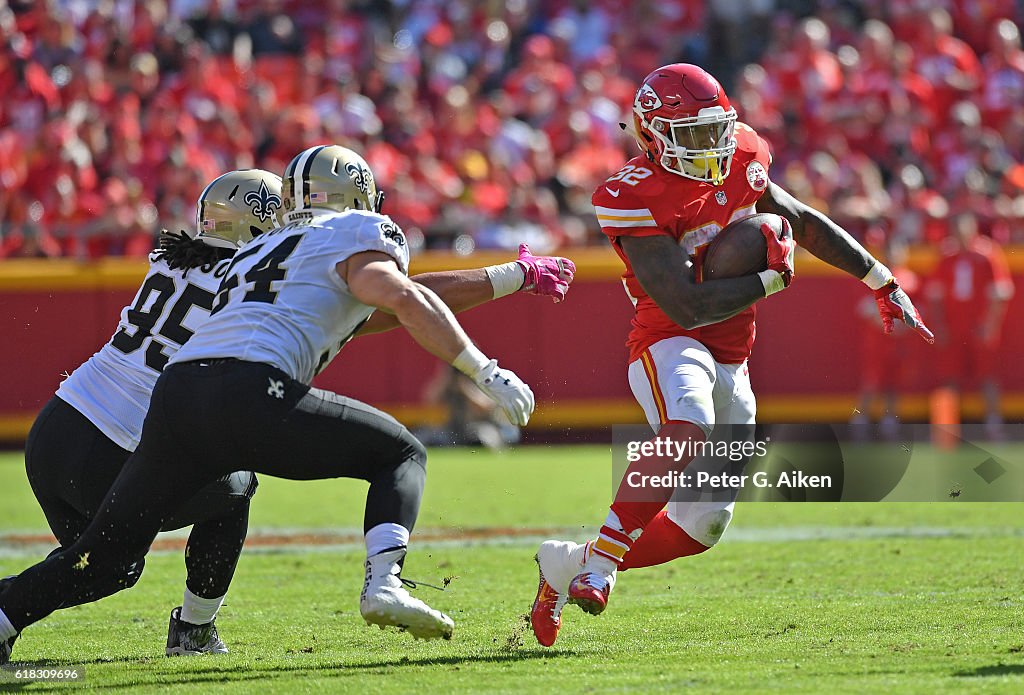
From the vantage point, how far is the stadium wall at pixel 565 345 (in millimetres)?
11812

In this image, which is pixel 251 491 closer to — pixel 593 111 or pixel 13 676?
pixel 13 676

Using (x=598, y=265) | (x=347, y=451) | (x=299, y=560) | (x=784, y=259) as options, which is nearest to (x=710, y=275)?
(x=784, y=259)

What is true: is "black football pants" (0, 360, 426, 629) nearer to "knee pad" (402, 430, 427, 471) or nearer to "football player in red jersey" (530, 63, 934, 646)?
"knee pad" (402, 430, 427, 471)

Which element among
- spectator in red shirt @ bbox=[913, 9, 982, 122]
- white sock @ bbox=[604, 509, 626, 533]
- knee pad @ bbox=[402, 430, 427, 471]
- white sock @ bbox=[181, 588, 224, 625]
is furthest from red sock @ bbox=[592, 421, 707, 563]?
spectator in red shirt @ bbox=[913, 9, 982, 122]

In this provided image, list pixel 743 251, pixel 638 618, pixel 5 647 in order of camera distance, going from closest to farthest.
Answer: pixel 5 647
pixel 743 251
pixel 638 618

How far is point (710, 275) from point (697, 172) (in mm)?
353

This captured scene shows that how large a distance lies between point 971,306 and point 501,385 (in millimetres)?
8819

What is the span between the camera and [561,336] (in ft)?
39.8

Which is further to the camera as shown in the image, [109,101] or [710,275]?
[109,101]

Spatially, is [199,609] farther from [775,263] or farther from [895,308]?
[895,308]

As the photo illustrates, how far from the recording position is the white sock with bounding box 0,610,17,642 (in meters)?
4.21

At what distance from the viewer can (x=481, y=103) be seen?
13.9 m

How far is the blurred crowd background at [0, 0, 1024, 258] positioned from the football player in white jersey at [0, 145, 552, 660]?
7987 millimetres

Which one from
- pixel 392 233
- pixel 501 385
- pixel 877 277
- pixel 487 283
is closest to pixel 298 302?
pixel 392 233
